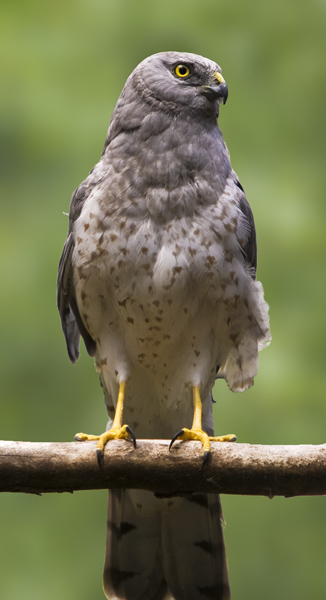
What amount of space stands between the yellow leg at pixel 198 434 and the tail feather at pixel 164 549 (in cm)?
35

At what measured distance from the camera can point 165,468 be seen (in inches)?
94.5

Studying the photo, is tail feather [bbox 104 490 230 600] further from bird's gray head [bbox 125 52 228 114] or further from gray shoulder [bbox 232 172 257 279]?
bird's gray head [bbox 125 52 228 114]

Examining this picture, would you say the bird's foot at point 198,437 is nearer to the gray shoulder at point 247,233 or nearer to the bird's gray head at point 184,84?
the gray shoulder at point 247,233

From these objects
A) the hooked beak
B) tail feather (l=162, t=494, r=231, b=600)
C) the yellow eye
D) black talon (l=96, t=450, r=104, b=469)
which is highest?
the yellow eye

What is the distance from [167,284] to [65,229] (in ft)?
6.31

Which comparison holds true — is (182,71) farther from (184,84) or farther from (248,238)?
(248,238)

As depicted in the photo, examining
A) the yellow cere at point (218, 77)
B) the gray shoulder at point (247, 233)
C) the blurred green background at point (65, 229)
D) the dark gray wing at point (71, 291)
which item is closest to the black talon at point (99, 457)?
the dark gray wing at point (71, 291)

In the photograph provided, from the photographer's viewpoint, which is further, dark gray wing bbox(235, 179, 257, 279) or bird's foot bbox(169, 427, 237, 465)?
dark gray wing bbox(235, 179, 257, 279)

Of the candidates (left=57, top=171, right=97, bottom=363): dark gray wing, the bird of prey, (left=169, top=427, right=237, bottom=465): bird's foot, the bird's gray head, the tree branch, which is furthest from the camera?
(left=57, top=171, right=97, bottom=363): dark gray wing

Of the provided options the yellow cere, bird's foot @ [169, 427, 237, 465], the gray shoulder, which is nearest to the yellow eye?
the yellow cere

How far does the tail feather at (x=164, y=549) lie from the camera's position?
280 centimetres

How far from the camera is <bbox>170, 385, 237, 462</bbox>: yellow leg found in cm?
248

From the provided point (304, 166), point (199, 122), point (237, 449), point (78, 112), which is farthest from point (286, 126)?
point (237, 449)

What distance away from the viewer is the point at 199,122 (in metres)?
2.88
